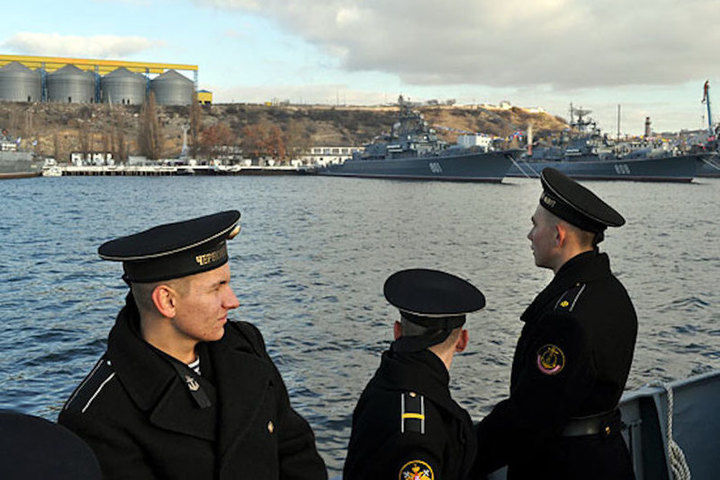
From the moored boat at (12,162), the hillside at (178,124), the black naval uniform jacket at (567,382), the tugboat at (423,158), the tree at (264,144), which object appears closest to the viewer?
the black naval uniform jacket at (567,382)

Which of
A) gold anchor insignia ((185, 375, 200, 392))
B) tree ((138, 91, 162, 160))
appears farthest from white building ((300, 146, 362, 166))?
gold anchor insignia ((185, 375, 200, 392))

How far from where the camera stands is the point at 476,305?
2.78m

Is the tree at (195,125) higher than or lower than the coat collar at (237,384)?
higher

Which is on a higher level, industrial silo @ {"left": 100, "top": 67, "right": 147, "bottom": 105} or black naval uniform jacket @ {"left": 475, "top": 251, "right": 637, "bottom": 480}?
industrial silo @ {"left": 100, "top": 67, "right": 147, "bottom": 105}

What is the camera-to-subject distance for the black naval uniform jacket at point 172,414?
198cm

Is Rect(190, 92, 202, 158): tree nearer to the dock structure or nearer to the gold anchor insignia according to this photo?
the dock structure

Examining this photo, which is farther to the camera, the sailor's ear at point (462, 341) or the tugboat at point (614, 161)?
the tugboat at point (614, 161)

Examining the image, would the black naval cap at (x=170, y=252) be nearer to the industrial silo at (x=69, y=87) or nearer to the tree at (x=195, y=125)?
the tree at (x=195, y=125)

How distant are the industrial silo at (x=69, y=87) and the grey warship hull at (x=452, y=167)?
7455 cm

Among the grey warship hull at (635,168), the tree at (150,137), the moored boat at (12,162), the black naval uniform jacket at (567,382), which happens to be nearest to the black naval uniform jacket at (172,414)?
the black naval uniform jacket at (567,382)

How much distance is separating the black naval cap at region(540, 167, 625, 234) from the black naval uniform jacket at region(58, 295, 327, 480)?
179cm

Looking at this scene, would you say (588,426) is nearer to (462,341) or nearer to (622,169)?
(462,341)

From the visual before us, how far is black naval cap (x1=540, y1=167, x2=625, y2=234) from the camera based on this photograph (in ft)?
10.7

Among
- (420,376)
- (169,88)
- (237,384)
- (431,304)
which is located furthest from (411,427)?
(169,88)
